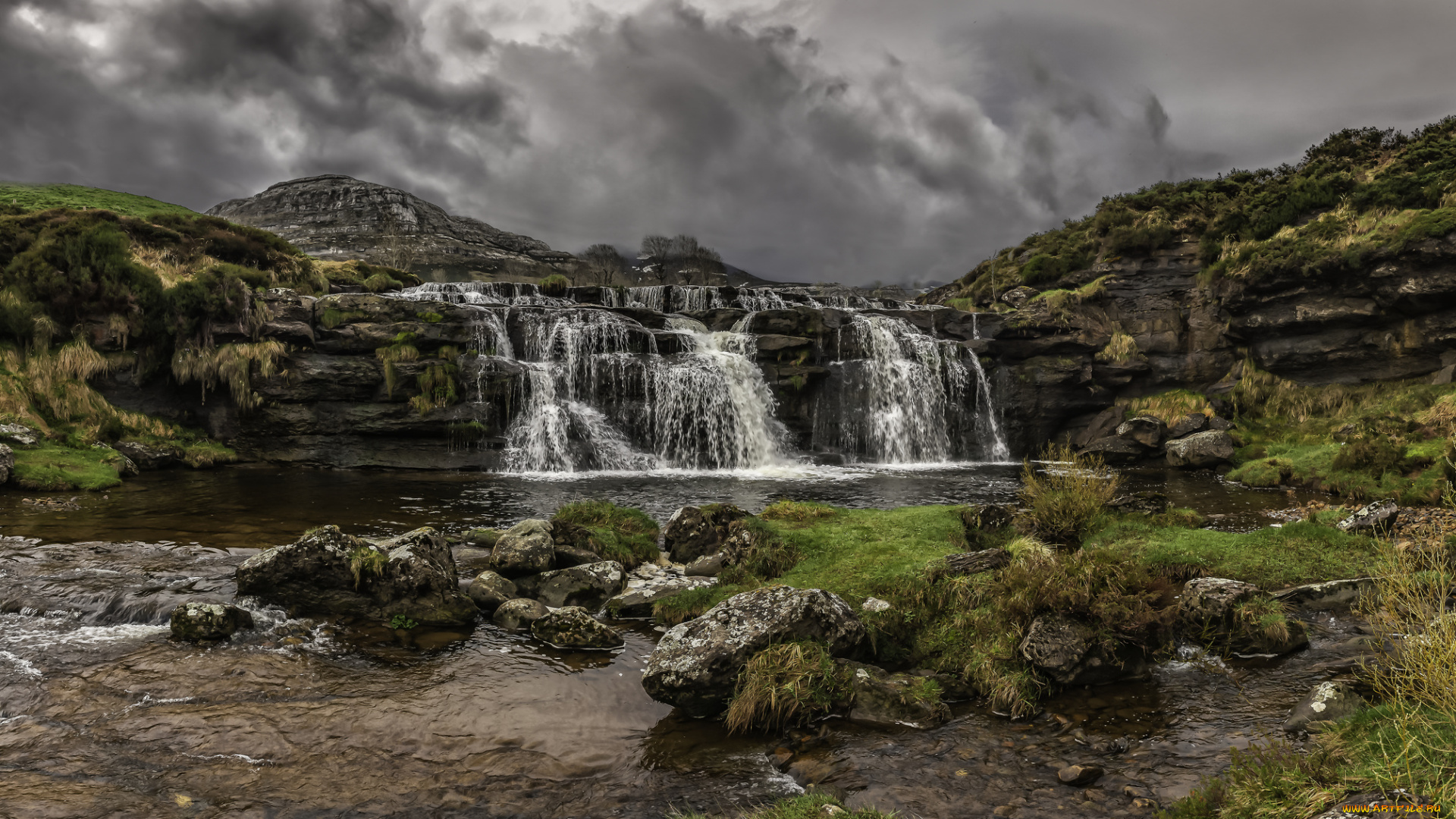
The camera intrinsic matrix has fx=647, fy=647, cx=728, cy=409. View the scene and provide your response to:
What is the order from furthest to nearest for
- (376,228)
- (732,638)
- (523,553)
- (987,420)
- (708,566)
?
(376,228) < (987,420) < (708,566) < (523,553) < (732,638)

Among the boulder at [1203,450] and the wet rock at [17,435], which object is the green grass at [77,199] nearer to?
the wet rock at [17,435]

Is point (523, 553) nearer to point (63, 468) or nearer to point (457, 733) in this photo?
point (457, 733)

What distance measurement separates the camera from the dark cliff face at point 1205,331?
25.6 meters

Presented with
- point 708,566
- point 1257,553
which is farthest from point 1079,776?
point 1257,553

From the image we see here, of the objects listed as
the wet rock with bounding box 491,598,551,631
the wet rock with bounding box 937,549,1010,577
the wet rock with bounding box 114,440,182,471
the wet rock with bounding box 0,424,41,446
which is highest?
the wet rock with bounding box 0,424,41,446

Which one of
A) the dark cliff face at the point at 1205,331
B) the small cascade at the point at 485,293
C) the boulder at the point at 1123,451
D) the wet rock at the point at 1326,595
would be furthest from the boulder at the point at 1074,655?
the small cascade at the point at 485,293

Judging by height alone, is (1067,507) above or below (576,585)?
above

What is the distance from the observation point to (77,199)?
53.1 meters

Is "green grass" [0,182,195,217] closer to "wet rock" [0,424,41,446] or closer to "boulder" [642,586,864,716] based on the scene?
"wet rock" [0,424,41,446]

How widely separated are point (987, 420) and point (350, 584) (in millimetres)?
29036

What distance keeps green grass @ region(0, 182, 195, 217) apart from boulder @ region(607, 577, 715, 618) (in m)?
53.2

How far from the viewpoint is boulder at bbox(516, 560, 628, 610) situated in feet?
30.8

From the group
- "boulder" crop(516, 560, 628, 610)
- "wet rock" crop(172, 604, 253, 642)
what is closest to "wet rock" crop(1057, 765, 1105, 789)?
"boulder" crop(516, 560, 628, 610)

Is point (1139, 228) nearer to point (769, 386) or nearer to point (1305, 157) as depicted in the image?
point (1305, 157)
